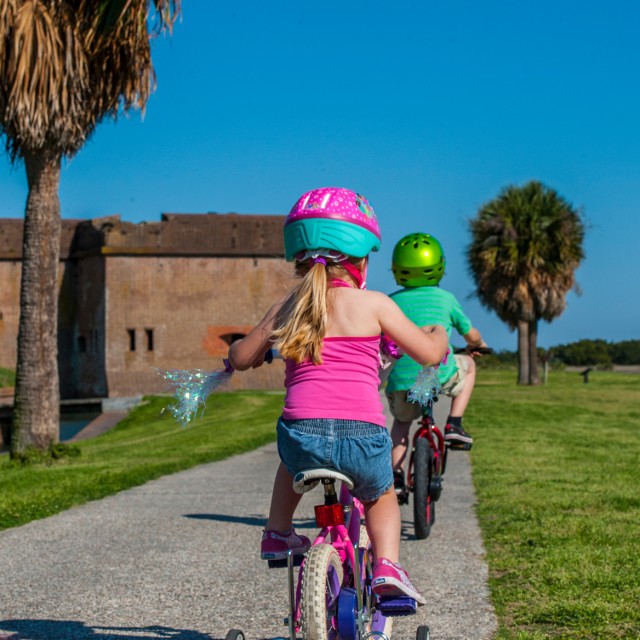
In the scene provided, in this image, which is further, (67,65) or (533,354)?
(533,354)

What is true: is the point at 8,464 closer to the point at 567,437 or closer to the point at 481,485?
the point at 481,485

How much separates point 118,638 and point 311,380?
1611mm

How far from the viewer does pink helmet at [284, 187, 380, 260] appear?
12.1 ft

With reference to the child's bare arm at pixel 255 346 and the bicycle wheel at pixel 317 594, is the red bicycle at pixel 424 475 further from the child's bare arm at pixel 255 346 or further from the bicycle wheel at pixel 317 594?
the bicycle wheel at pixel 317 594

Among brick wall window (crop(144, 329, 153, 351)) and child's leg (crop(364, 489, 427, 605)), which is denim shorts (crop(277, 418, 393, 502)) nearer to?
child's leg (crop(364, 489, 427, 605))

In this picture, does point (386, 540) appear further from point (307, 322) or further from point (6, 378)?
point (6, 378)

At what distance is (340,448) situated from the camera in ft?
11.5

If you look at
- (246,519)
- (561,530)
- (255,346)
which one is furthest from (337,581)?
(246,519)

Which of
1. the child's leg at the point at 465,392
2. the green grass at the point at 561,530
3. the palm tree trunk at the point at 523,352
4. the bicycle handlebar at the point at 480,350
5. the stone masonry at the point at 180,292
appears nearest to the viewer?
the green grass at the point at 561,530

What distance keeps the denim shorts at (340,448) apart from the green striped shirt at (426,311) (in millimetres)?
2920

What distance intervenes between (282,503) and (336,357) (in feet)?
1.97

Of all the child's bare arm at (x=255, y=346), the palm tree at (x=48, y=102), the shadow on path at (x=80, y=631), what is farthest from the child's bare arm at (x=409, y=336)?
the palm tree at (x=48, y=102)

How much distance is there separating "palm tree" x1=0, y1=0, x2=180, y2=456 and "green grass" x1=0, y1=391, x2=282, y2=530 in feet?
4.27

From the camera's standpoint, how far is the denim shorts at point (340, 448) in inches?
138
